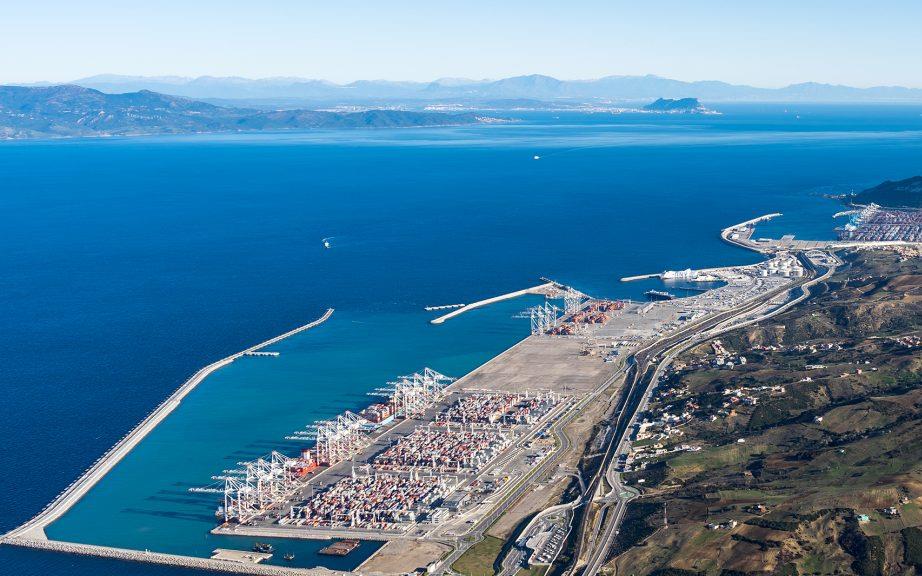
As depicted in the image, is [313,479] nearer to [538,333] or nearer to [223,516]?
[223,516]

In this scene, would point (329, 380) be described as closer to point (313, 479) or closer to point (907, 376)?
point (313, 479)

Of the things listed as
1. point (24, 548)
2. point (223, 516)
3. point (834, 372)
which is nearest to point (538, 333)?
point (834, 372)

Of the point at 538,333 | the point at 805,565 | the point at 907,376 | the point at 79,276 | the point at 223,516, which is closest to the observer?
the point at 805,565

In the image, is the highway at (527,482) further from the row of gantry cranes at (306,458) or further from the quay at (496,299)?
the quay at (496,299)

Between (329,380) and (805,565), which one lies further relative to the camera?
(329,380)

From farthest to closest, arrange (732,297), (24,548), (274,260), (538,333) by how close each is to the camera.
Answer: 1. (274,260)
2. (732,297)
3. (538,333)
4. (24,548)

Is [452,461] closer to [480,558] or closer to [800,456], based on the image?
[480,558]

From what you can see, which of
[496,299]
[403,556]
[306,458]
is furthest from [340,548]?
[496,299]
